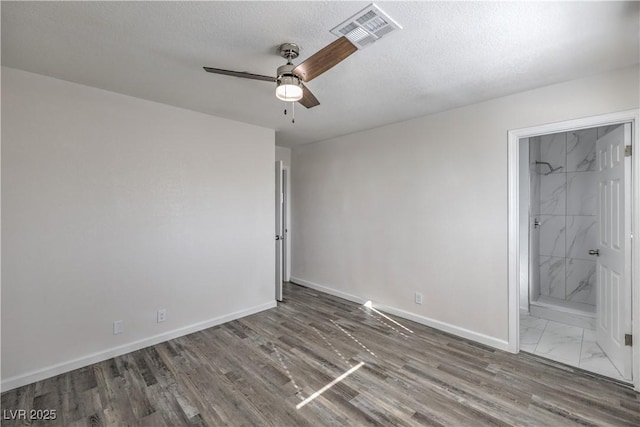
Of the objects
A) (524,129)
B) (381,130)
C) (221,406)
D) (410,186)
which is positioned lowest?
(221,406)

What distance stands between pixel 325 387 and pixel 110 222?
8.15 ft

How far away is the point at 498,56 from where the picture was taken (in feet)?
6.85

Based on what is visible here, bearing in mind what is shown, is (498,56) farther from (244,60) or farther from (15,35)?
(15,35)

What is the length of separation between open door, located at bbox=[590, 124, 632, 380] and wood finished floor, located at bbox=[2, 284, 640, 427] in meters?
0.48

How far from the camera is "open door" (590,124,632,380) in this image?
2.31 metres

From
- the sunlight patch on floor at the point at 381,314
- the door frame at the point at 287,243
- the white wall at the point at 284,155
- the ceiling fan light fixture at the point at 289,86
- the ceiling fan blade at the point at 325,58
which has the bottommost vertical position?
the sunlight patch on floor at the point at 381,314

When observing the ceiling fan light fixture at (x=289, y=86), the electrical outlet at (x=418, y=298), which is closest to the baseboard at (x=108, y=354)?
the electrical outlet at (x=418, y=298)

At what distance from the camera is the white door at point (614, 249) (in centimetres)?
231

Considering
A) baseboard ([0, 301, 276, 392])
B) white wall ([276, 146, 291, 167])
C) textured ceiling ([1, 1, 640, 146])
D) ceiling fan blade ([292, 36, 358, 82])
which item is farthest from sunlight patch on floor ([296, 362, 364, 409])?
white wall ([276, 146, 291, 167])

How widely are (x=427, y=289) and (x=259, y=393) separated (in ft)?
7.31

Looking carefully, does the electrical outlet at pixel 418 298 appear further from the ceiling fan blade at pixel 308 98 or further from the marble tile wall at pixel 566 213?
the ceiling fan blade at pixel 308 98

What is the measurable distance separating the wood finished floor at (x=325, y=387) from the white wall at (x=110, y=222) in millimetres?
339

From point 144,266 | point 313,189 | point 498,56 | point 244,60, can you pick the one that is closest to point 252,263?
point 144,266

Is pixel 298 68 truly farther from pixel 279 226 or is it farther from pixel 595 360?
pixel 595 360
